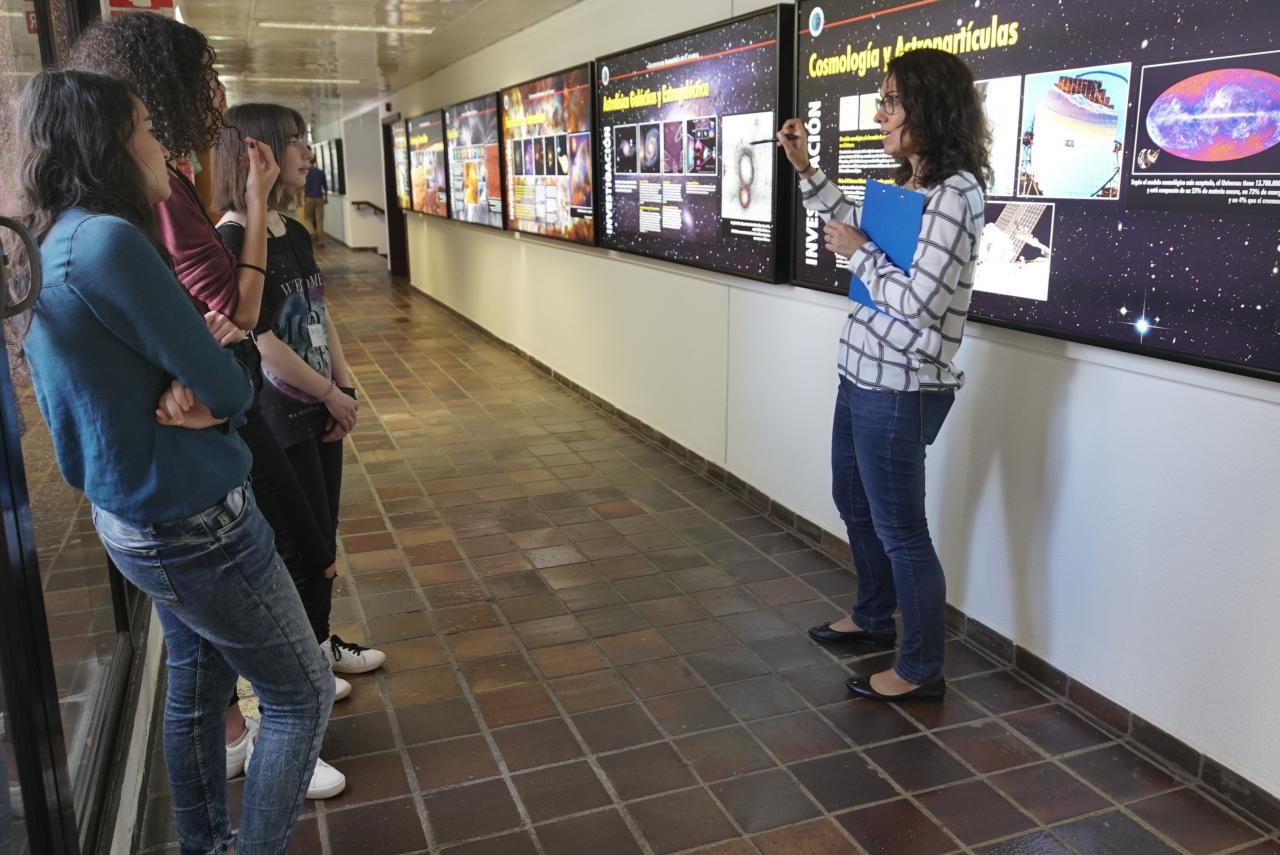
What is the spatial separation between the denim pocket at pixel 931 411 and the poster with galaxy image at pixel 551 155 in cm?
379

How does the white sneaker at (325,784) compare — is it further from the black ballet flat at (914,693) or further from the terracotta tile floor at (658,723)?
the black ballet flat at (914,693)

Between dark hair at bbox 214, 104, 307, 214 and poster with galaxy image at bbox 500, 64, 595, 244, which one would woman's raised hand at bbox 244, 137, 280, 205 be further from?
poster with galaxy image at bbox 500, 64, 595, 244

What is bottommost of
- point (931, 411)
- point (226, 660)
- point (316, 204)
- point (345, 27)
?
point (226, 660)

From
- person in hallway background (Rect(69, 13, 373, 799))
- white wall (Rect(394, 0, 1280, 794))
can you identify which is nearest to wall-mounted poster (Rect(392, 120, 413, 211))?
white wall (Rect(394, 0, 1280, 794))

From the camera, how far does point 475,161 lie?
8.73 meters

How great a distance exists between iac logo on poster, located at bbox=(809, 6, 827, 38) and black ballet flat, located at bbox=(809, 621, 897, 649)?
2.19m

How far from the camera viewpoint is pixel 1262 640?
2264 millimetres

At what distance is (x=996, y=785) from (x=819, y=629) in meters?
0.87

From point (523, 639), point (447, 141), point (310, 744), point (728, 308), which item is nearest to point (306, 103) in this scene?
point (447, 141)

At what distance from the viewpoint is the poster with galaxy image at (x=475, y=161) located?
8125 mm

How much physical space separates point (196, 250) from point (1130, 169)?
7.06 feet

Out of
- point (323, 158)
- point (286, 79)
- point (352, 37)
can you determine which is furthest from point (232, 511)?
point (323, 158)

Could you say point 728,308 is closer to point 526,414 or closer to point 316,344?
point 526,414

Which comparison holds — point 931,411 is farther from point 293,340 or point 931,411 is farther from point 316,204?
point 316,204
